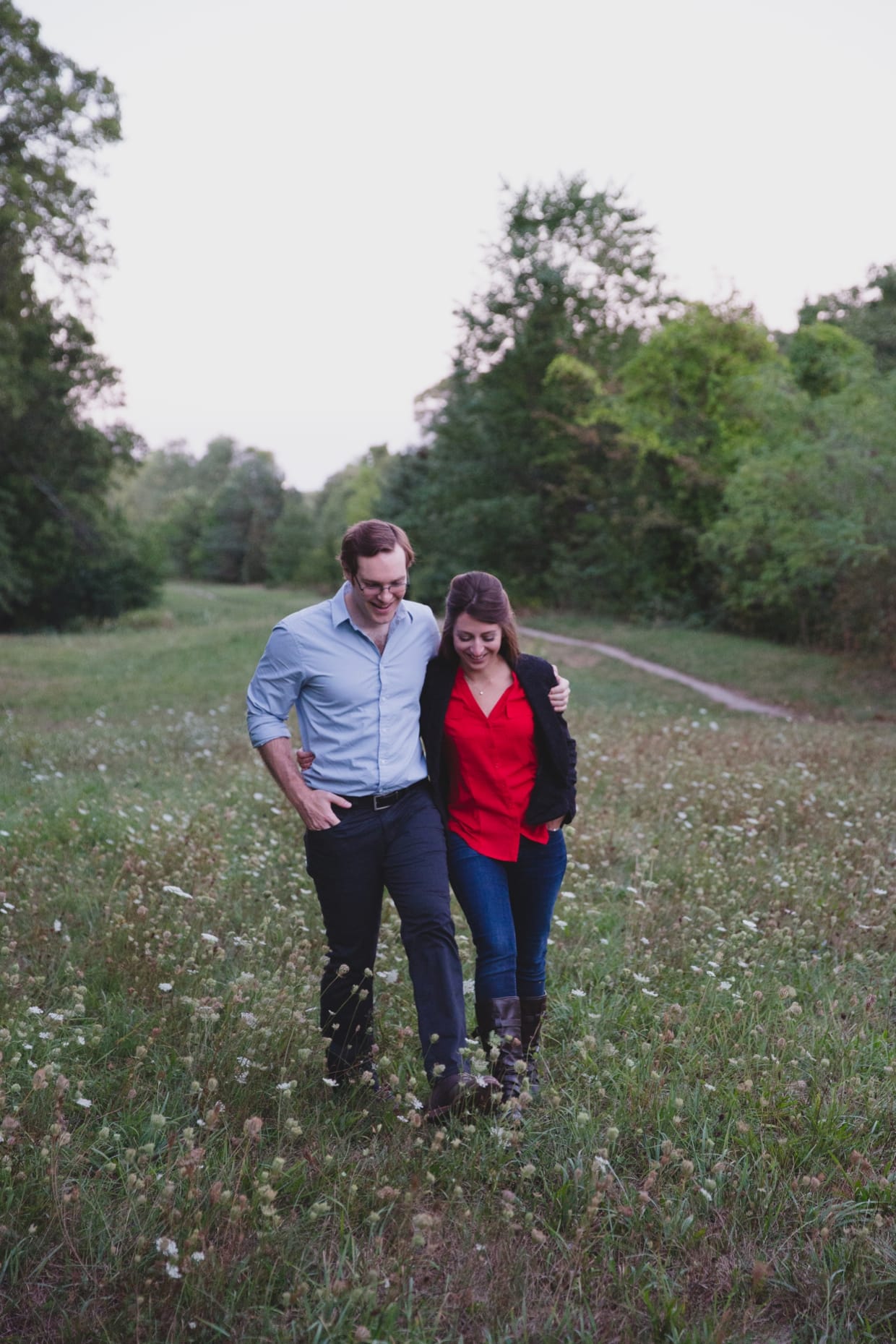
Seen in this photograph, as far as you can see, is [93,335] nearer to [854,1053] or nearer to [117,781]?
[117,781]

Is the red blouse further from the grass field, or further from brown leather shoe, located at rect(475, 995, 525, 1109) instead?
the grass field

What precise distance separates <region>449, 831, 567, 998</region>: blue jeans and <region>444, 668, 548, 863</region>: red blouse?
2.1 inches

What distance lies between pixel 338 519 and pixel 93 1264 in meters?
78.2

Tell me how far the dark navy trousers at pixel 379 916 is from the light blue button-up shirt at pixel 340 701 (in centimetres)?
13

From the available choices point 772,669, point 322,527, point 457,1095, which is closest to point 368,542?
point 457,1095

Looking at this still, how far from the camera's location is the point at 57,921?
15.8 ft

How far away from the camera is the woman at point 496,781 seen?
375cm

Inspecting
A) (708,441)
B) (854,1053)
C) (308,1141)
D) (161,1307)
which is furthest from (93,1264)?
(708,441)

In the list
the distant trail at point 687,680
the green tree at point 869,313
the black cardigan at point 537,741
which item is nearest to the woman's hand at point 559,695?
the black cardigan at point 537,741

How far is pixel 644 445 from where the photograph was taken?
101 ft

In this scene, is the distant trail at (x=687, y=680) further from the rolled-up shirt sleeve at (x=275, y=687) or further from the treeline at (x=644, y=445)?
the rolled-up shirt sleeve at (x=275, y=687)

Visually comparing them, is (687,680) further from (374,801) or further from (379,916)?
(374,801)

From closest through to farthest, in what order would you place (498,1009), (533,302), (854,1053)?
(498,1009), (854,1053), (533,302)

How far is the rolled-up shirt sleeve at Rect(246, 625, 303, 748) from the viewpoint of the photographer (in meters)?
3.73
